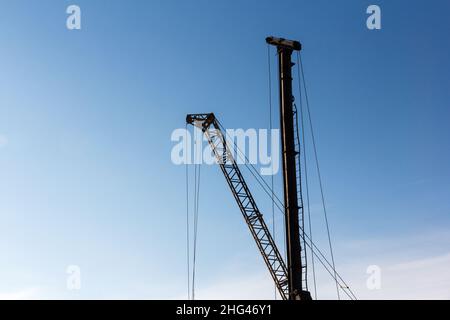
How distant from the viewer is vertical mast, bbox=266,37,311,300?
2480 cm

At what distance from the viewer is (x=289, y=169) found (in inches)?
1051

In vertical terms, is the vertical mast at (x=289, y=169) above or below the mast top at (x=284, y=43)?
below

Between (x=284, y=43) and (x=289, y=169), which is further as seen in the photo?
(x=284, y=43)

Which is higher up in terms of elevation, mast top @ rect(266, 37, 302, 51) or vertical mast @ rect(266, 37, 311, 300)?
mast top @ rect(266, 37, 302, 51)

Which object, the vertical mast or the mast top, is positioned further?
the mast top

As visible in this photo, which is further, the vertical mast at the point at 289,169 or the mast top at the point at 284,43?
the mast top at the point at 284,43

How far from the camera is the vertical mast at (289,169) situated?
24.8 metres

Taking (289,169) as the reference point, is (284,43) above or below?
above
